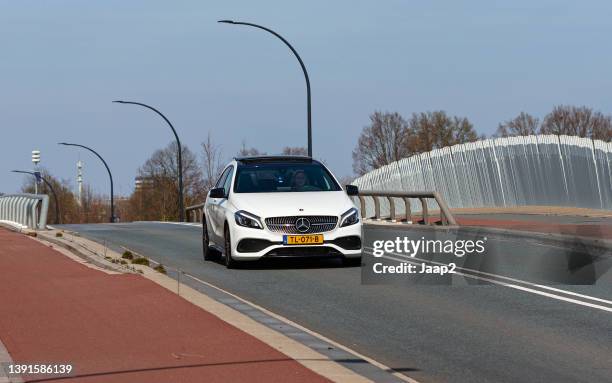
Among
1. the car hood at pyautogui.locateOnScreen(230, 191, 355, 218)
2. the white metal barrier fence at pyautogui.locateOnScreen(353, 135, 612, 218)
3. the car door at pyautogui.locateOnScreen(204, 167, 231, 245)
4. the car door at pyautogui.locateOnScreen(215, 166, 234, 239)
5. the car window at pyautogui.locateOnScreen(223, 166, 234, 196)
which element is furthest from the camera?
the white metal barrier fence at pyautogui.locateOnScreen(353, 135, 612, 218)

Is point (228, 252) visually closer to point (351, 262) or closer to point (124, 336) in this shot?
point (351, 262)

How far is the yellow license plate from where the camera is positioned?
17359 millimetres

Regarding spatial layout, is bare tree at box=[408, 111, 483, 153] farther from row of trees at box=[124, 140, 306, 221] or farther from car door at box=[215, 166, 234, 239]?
car door at box=[215, 166, 234, 239]

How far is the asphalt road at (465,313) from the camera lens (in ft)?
30.8

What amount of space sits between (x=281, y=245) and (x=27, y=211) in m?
13.8

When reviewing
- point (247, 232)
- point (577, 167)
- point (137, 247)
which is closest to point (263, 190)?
point (247, 232)

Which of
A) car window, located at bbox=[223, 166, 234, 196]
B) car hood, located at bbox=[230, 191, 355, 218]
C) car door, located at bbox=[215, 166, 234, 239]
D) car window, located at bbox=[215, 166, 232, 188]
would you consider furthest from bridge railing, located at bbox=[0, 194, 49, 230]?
car hood, located at bbox=[230, 191, 355, 218]

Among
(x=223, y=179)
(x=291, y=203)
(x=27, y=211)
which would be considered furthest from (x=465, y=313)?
(x=27, y=211)

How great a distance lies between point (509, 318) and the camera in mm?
12000

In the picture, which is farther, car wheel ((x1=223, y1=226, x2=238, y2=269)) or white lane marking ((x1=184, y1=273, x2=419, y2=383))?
car wheel ((x1=223, y1=226, x2=238, y2=269))

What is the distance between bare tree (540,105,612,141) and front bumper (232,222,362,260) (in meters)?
103

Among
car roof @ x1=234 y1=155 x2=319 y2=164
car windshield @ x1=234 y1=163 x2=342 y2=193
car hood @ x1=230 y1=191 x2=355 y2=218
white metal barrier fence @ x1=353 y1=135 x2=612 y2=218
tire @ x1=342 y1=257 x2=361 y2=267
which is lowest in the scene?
tire @ x1=342 y1=257 x2=361 y2=267

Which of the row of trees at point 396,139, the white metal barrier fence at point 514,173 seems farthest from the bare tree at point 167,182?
the white metal barrier fence at point 514,173

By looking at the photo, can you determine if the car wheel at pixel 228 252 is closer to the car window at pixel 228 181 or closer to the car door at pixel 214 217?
the car door at pixel 214 217
